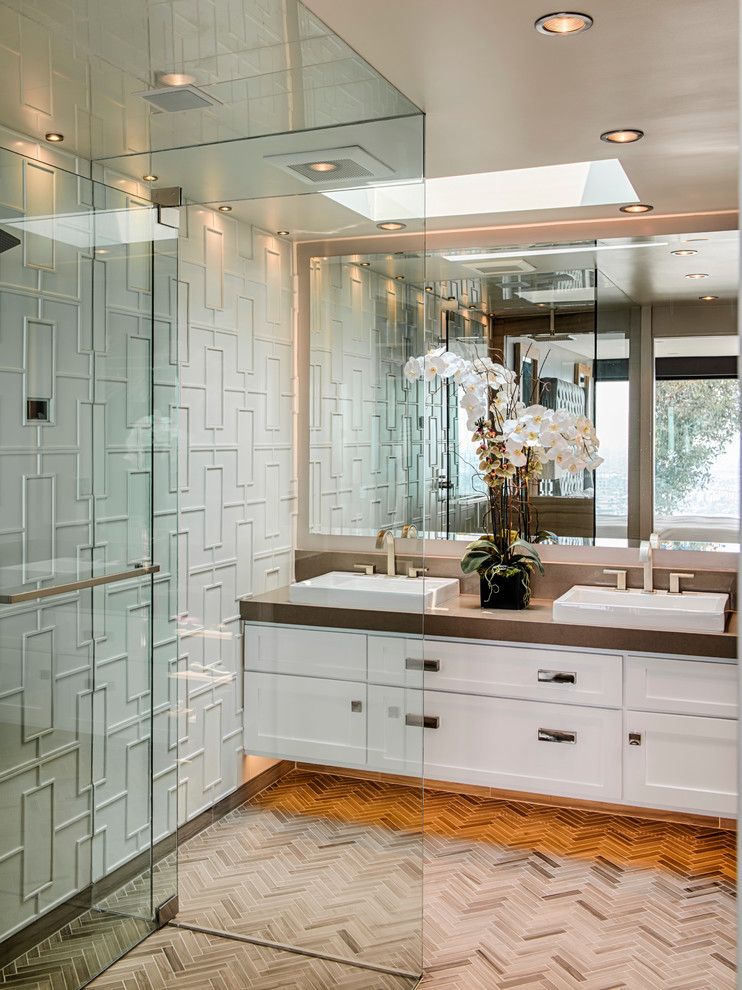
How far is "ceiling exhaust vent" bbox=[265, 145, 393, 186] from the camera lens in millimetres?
2252

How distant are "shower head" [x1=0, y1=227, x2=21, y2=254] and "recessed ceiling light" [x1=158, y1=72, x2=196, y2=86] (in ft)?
2.01

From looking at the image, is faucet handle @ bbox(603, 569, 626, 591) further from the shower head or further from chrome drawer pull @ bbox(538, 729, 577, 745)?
the shower head

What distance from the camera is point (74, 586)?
1.80 metres

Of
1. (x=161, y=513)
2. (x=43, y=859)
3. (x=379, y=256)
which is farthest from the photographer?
(x=379, y=256)

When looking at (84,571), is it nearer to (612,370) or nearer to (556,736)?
(556,736)

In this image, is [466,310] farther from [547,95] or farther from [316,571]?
[316,571]

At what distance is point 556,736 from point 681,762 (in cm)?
47

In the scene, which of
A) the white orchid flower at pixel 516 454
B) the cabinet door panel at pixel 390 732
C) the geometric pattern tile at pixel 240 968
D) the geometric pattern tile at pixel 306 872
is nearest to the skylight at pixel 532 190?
the white orchid flower at pixel 516 454

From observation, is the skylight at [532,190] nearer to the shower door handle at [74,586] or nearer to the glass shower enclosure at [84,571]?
the glass shower enclosure at [84,571]

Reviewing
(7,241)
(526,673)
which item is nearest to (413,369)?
(7,241)

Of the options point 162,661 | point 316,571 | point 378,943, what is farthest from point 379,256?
point 378,943

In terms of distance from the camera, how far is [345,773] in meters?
2.35

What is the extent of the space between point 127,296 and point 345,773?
134 centimetres

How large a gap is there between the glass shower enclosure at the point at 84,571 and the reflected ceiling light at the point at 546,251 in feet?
6.72
